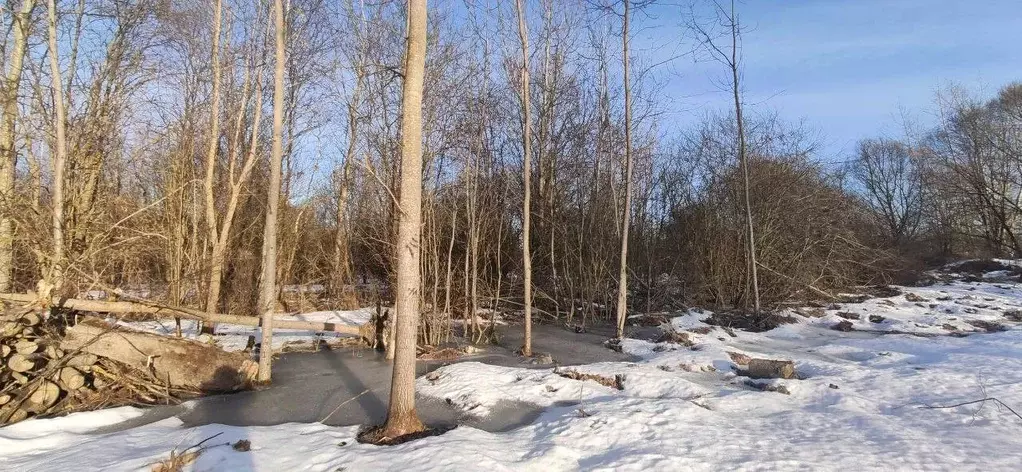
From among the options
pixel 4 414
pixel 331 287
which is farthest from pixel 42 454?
pixel 331 287

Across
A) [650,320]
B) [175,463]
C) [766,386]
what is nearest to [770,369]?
[766,386]

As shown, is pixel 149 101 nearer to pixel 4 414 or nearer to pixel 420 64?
pixel 4 414

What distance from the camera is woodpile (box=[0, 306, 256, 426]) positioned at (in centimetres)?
695

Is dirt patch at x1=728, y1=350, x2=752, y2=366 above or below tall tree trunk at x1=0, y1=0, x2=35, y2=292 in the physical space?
below

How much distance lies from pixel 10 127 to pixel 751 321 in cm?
1673

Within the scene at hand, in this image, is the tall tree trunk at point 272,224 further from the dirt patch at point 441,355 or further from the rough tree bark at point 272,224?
the dirt patch at point 441,355

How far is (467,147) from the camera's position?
1369 cm

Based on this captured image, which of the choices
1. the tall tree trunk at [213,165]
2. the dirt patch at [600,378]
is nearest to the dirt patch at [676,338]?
the dirt patch at [600,378]

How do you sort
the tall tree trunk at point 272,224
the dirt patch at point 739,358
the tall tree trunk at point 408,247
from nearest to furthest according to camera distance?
the tall tree trunk at point 408,247, the tall tree trunk at point 272,224, the dirt patch at point 739,358

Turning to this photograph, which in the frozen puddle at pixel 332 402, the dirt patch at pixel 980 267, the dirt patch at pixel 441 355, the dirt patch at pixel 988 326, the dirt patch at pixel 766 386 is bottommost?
the frozen puddle at pixel 332 402

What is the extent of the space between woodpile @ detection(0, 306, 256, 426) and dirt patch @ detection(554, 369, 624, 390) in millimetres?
4992

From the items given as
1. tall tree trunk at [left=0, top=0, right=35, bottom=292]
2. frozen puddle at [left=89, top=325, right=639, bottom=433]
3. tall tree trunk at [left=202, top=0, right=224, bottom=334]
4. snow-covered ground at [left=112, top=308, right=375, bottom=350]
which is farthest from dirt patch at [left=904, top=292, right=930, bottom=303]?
tall tree trunk at [left=0, top=0, right=35, bottom=292]

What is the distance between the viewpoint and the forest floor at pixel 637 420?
17.0 ft

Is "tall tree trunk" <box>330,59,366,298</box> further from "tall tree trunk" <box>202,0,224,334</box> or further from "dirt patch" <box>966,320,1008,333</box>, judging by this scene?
"dirt patch" <box>966,320,1008,333</box>
